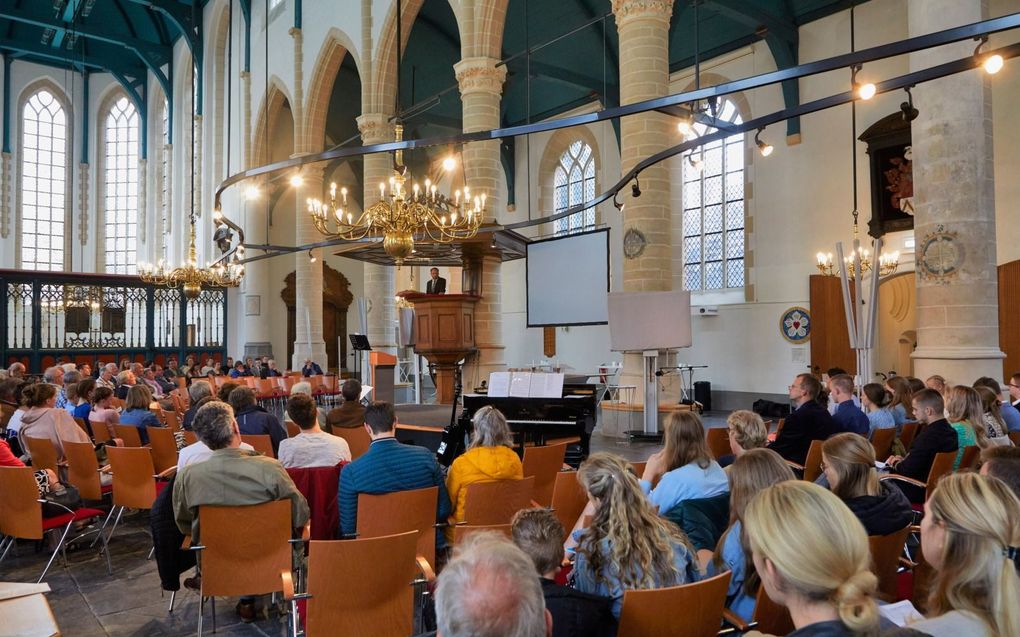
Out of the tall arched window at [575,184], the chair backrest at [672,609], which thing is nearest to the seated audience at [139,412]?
the chair backrest at [672,609]

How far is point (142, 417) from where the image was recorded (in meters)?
5.84

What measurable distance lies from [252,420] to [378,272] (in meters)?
10.2

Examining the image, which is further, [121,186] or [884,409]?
[121,186]

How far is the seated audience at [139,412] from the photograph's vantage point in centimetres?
582

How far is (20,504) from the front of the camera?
3.76 metres

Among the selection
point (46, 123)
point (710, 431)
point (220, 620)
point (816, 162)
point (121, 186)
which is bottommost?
point (220, 620)

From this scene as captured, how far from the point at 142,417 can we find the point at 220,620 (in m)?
2.91

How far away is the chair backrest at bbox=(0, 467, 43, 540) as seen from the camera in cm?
366

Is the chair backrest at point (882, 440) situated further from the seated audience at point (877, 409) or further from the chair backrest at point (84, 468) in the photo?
the chair backrest at point (84, 468)

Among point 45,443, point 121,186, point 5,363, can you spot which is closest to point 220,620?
point 45,443

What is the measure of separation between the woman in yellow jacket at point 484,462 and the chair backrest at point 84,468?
2549 millimetres

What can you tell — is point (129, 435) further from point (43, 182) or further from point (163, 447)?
point (43, 182)

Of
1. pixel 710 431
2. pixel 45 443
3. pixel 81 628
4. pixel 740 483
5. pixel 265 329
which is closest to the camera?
pixel 740 483

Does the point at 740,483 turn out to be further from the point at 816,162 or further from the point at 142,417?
the point at 816,162
